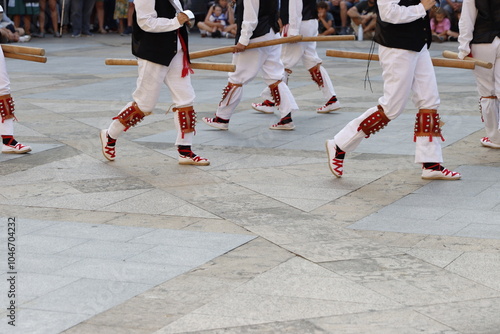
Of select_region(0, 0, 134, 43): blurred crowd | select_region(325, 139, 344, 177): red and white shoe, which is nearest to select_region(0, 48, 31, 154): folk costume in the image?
select_region(325, 139, 344, 177): red and white shoe

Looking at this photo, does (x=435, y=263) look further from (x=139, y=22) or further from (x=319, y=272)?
(x=139, y=22)

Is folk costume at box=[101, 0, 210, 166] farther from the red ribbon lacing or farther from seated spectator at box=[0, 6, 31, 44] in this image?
seated spectator at box=[0, 6, 31, 44]

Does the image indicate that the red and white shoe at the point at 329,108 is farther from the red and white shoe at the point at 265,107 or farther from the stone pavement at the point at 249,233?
the red and white shoe at the point at 265,107

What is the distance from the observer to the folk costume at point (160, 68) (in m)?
7.62

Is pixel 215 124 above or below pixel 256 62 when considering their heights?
below

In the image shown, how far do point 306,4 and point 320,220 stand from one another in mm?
4971

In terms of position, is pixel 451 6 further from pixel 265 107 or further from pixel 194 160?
pixel 194 160

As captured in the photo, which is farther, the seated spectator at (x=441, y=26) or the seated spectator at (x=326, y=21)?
the seated spectator at (x=326, y=21)

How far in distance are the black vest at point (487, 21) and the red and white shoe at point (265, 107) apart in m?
3.28

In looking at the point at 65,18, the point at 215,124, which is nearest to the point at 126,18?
the point at 65,18

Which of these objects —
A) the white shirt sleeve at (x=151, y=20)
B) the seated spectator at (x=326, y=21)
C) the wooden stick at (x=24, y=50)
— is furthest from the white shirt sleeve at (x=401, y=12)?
the seated spectator at (x=326, y=21)

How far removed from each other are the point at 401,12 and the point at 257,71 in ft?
9.36

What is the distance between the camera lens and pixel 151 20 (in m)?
7.60

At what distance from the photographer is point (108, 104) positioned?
1161 centimetres
